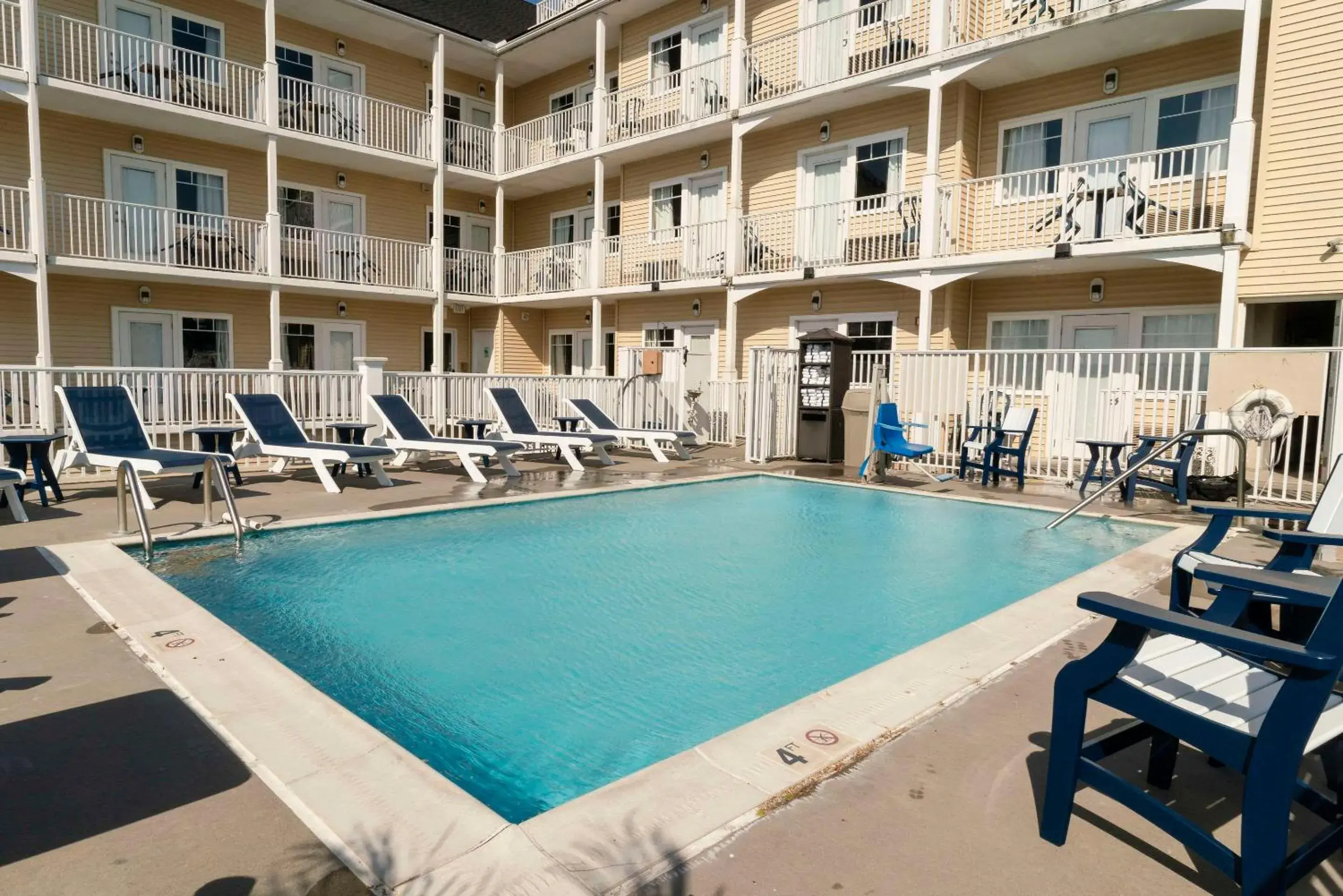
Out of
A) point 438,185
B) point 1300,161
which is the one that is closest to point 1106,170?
point 1300,161

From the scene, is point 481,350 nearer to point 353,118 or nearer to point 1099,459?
point 353,118

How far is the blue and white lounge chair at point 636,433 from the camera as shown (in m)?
13.2

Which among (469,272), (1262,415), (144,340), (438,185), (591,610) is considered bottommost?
(591,610)

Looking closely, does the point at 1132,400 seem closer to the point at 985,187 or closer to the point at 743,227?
the point at 985,187

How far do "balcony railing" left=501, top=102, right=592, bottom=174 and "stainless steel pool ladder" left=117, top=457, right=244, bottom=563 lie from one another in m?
15.5

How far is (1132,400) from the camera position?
32.2 feet

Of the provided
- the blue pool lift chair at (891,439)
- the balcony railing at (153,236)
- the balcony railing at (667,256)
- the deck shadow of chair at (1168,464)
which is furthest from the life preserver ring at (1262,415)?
the balcony railing at (153,236)

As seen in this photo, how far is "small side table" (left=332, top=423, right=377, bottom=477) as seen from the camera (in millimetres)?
10617

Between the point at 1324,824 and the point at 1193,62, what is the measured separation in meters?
13.7

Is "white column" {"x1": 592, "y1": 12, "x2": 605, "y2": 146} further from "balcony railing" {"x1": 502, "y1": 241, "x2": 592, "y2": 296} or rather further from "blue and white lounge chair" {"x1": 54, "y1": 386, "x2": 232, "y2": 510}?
"blue and white lounge chair" {"x1": 54, "y1": 386, "x2": 232, "y2": 510}

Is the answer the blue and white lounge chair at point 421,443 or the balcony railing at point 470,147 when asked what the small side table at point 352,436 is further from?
the balcony railing at point 470,147

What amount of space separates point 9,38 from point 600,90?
11525mm

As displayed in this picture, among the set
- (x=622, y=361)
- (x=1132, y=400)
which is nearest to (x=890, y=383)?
(x=1132, y=400)

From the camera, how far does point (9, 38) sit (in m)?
14.1
